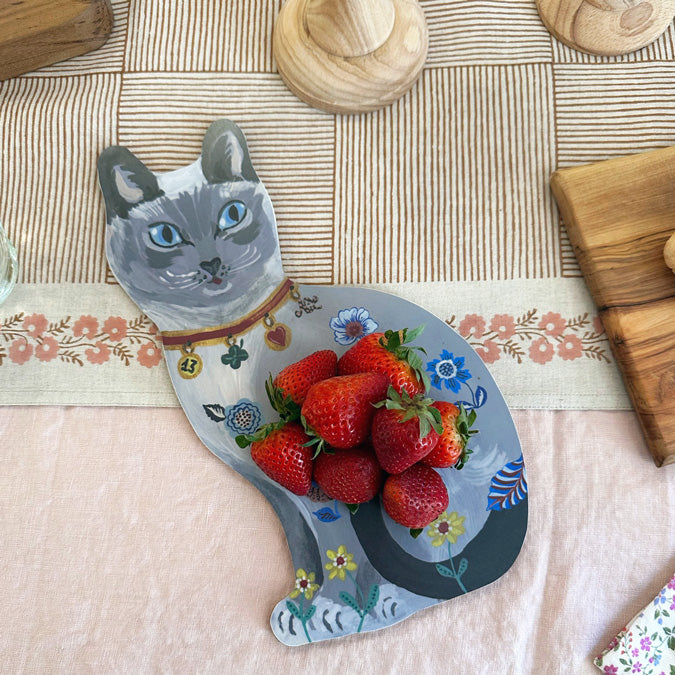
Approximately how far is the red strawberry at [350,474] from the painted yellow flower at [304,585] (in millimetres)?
91

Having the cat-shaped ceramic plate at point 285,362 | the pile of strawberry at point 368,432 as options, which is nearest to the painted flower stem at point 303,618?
the cat-shaped ceramic plate at point 285,362

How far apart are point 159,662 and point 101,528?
0.14 meters

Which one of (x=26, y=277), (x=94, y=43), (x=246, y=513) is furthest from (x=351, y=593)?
(x=94, y=43)

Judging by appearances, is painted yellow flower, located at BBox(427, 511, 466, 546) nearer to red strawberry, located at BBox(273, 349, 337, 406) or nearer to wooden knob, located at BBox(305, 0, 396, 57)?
red strawberry, located at BBox(273, 349, 337, 406)

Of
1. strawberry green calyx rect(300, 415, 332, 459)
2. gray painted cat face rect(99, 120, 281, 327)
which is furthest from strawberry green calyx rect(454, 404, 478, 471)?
gray painted cat face rect(99, 120, 281, 327)

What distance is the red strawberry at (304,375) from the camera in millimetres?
590

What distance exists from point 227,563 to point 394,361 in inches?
10.6

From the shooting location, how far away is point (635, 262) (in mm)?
Result: 657

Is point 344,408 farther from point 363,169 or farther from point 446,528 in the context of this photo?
point 363,169

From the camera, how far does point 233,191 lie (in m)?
0.70

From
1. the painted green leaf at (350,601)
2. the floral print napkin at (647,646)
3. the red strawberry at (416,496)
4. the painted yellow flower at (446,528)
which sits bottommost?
the floral print napkin at (647,646)

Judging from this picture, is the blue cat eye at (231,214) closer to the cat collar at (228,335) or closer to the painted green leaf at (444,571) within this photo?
the cat collar at (228,335)

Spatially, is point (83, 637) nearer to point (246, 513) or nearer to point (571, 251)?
point (246, 513)

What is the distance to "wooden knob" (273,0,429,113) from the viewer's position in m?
0.68
